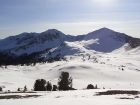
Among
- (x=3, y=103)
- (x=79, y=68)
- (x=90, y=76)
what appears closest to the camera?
(x=3, y=103)

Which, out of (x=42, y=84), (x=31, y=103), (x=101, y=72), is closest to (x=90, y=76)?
(x=101, y=72)

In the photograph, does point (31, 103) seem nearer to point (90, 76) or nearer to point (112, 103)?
point (112, 103)

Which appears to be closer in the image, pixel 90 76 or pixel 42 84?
pixel 42 84

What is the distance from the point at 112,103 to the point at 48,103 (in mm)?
8355

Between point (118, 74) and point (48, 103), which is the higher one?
point (118, 74)

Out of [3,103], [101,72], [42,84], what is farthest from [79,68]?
[3,103]

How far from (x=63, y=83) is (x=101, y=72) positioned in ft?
336

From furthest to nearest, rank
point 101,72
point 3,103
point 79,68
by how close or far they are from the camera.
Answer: point 79,68 < point 101,72 < point 3,103

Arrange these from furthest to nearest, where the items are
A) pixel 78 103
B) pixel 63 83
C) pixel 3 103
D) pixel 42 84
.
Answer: pixel 42 84
pixel 63 83
pixel 3 103
pixel 78 103

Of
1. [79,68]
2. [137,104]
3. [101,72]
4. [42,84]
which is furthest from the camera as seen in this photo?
[79,68]

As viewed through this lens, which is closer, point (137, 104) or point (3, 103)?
point (137, 104)

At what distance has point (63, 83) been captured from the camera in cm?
6688

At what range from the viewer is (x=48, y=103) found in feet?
94.6

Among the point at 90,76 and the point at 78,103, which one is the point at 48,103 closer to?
Result: the point at 78,103
